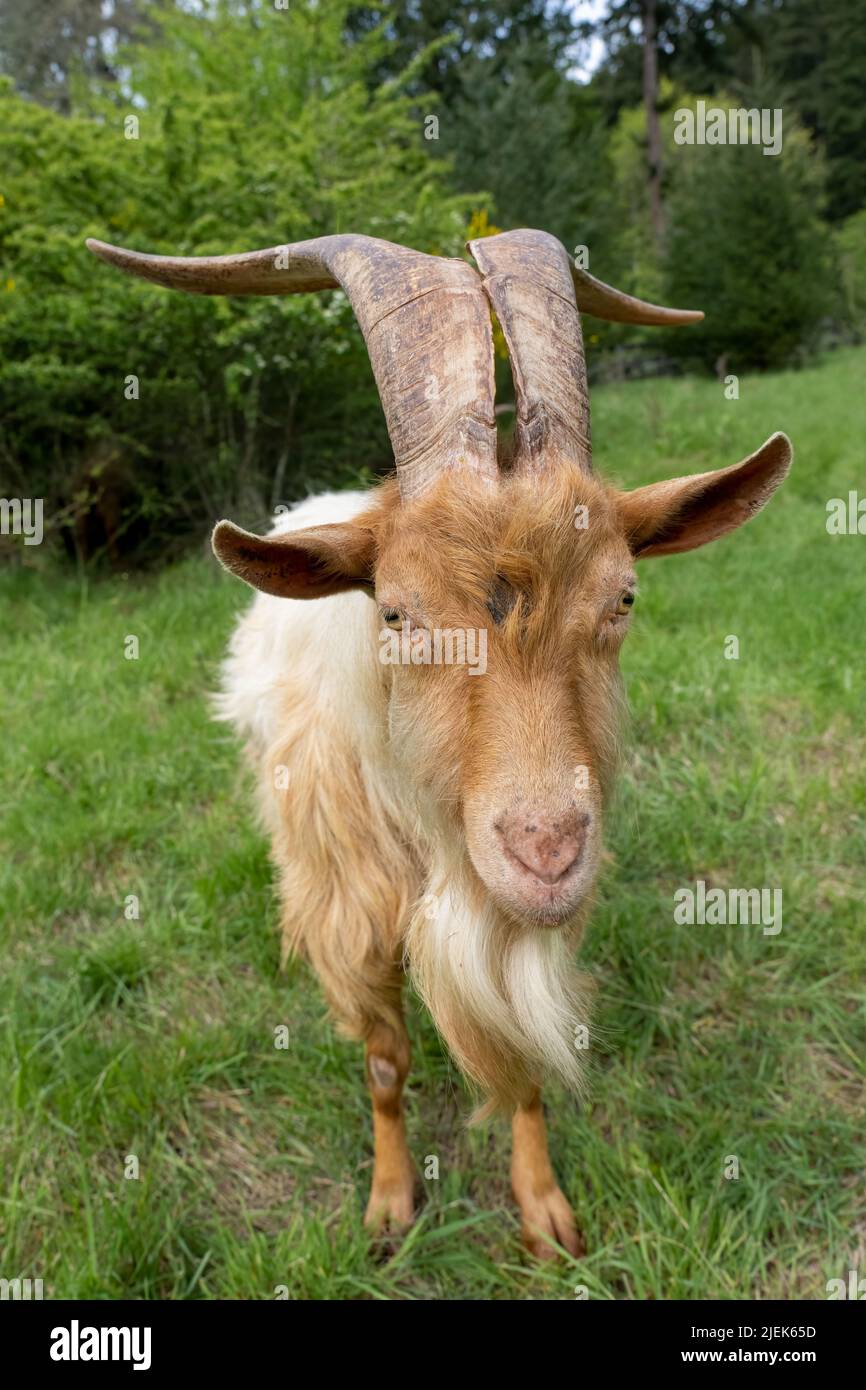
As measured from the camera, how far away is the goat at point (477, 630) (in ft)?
5.32

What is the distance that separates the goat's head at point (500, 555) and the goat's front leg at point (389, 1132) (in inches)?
38.6

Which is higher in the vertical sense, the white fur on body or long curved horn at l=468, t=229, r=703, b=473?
long curved horn at l=468, t=229, r=703, b=473

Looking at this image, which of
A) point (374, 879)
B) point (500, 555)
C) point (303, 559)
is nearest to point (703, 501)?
point (500, 555)

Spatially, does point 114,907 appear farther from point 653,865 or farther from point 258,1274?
point 653,865

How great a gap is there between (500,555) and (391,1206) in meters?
1.97

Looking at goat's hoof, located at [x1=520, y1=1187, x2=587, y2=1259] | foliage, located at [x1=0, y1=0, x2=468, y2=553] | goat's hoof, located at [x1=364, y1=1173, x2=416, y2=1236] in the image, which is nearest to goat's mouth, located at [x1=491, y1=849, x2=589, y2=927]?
goat's hoof, located at [x1=520, y1=1187, x2=587, y2=1259]

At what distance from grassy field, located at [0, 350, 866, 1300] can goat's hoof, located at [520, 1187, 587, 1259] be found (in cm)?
5

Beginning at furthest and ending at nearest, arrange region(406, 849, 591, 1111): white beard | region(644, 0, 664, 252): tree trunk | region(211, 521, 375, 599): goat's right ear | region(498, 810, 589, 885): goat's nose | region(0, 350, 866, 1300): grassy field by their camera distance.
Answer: region(644, 0, 664, 252): tree trunk
region(0, 350, 866, 1300): grassy field
region(406, 849, 591, 1111): white beard
region(211, 521, 375, 599): goat's right ear
region(498, 810, 589, 885): goat's nose

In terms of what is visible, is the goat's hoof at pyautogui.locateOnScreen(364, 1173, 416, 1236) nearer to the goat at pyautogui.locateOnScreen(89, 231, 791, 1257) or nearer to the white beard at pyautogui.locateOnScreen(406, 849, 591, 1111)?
the goat at pyautogui.locateOnScreen(89, 231, 791, 1257)

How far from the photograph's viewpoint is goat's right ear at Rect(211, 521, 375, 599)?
1.72 m

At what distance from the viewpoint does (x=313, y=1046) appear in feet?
9.61

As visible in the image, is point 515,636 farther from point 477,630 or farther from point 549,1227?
point 549,1227

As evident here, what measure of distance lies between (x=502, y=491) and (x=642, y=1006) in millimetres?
1942

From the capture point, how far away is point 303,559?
184 cm
